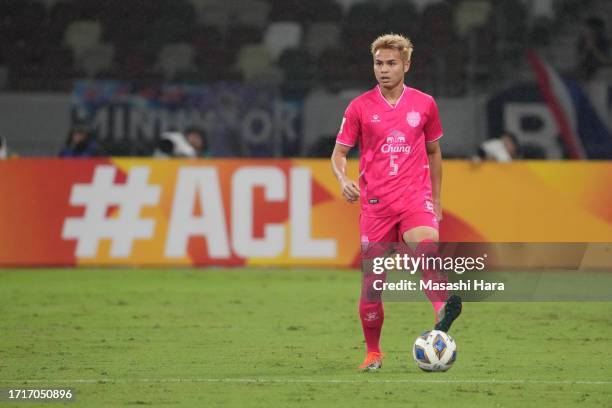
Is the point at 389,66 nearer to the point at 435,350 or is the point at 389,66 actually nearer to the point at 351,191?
the point at 351,191

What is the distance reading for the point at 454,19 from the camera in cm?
→ 2545

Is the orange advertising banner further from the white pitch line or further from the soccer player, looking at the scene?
the white pitch line

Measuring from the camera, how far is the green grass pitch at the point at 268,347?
23.9 ft

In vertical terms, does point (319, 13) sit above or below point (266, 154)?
above

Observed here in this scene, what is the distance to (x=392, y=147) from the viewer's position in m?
8.13

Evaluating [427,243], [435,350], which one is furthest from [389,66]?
[435,350]

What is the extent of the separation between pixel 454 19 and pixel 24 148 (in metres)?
9.30

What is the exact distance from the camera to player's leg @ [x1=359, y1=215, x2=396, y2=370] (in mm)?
8172

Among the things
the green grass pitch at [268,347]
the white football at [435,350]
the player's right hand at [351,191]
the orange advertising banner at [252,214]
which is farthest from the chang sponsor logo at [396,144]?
the orange advertising banner at [252,214]

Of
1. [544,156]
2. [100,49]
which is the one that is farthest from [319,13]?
[544,156]

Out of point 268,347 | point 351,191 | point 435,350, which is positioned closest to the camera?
point 351,191

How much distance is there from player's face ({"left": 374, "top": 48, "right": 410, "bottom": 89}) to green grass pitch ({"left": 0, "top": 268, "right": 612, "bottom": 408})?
75.9 inches

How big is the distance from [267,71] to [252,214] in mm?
8068

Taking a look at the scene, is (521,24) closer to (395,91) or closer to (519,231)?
(519,231)
